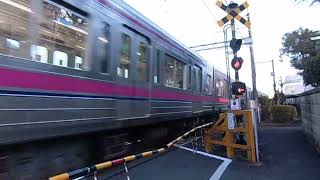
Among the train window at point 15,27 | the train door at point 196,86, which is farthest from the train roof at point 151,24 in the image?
the train window at point 15,27

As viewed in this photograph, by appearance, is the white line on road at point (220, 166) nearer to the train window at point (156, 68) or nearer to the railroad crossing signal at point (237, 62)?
the train window at point (156, 68)

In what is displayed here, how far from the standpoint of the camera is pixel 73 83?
657 centimetres

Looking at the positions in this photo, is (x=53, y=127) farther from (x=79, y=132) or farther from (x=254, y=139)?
(x=254, y=139)

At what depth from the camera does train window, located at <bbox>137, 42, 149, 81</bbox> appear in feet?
31.2

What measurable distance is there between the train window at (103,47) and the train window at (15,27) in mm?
1976

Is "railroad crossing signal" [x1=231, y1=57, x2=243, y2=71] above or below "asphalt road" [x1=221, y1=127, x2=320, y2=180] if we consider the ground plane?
above

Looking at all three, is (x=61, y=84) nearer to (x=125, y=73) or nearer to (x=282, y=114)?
(x=125, y=73)

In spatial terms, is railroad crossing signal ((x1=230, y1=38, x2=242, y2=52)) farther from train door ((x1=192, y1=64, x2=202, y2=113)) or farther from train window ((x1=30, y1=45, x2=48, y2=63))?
train window ((x1=30, y1=45, x2=48, y2=63))

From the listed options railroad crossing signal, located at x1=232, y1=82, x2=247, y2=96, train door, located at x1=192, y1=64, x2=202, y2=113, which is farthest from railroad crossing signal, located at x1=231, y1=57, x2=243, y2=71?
train door, located at x1=192, y1=64, x2=202, y2=113

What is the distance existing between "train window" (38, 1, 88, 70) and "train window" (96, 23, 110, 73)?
0.45 metres

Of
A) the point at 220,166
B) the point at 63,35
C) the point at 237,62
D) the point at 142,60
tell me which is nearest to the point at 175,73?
the point at 237,62

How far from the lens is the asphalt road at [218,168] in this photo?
7.82m

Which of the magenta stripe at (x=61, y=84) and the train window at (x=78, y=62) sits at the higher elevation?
the train window at (x=78, y=62)

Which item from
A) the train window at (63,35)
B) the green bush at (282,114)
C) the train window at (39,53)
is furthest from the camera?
the green bush at (282,114)
